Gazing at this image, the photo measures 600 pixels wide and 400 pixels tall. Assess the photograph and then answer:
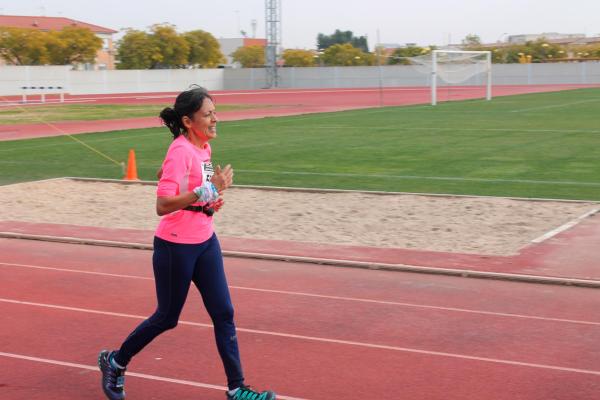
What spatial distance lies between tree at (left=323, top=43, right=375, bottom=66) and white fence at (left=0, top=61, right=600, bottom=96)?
21597 mm

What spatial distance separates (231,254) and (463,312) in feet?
10.7

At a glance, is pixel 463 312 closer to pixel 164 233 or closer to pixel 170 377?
pixel 170 377

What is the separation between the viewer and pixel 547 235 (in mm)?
10781

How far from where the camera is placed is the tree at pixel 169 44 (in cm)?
9350

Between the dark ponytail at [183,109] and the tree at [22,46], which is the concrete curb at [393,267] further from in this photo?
the tree at [22,46]

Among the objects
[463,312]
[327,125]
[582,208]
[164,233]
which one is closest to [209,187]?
[164,233]

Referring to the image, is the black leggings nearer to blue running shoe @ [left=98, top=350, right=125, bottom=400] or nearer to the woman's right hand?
the woman's right hand

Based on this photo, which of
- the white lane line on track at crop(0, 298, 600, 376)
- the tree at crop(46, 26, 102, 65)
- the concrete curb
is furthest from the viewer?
the tree at crop(46, 26, 102, 65)

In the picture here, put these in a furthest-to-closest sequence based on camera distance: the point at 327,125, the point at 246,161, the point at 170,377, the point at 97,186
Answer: the point at 327,125 < the point at 246,161 < the point at 97,186 < the point at 170,377

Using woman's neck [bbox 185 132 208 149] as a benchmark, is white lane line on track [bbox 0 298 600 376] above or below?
below

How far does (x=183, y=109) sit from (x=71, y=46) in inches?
3297

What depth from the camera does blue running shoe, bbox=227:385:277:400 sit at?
521 cm

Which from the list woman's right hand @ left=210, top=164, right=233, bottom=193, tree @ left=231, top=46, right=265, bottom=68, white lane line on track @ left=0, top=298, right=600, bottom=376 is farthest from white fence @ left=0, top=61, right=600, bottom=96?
woman's right hand @ left=210, top=164, right=233, bottom=193

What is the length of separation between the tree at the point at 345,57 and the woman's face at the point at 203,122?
107377mm
